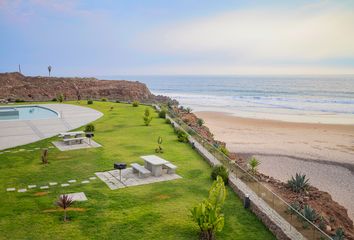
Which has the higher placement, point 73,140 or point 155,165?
point 155,165

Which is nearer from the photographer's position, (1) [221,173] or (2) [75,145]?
(1) [221,173]

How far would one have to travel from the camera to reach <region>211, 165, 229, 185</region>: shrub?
14.4m

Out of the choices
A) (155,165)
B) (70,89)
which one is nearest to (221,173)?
(155,165)

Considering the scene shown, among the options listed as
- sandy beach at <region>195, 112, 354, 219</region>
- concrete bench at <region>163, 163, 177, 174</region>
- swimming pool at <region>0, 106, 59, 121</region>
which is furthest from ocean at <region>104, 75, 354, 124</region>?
concrete bench at <region>163, 163, 177, 174</region>

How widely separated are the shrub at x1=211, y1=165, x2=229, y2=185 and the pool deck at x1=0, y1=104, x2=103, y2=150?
13.7 metres

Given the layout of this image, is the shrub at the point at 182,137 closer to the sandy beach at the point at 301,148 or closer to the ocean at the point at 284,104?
the sandy beach at the point at 301,148

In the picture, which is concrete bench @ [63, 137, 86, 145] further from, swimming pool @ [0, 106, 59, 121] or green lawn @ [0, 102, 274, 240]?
swimming pool @ [0, 106, 59, 121]

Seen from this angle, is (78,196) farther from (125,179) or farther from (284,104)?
(284,104)

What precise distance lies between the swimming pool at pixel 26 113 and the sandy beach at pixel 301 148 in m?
18.4

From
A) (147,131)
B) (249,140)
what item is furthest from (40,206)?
(249,140)

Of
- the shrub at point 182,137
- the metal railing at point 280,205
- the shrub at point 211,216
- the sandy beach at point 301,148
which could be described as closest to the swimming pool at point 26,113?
the shrub at point 182,137

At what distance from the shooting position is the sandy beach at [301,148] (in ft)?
64.4

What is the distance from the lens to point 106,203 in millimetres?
12000

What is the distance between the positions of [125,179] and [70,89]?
5484cm
